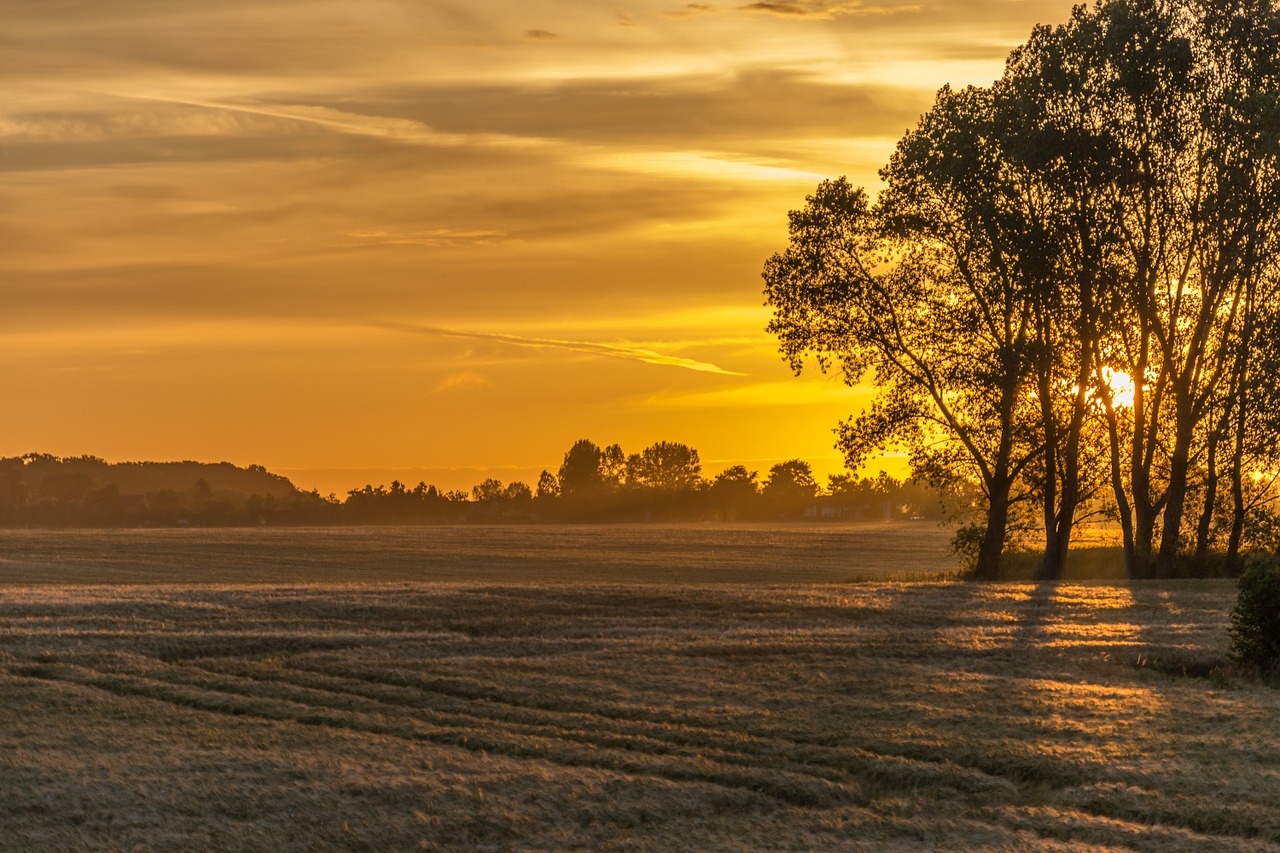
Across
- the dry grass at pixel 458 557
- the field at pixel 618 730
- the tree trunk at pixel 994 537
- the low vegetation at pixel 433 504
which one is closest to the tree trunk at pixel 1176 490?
the tree trunk at pixel 994 537

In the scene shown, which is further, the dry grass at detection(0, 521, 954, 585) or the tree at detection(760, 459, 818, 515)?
the tree at detection(760, 459, 818, 515)

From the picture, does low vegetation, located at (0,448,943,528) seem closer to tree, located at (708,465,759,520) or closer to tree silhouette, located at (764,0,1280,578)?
tree, located at (708,465,759,520)

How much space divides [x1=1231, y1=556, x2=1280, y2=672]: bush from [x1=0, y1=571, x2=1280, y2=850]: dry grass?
1.04m

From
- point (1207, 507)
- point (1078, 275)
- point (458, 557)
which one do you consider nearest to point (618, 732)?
point (1078, 275)

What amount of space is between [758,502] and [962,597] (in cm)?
13755

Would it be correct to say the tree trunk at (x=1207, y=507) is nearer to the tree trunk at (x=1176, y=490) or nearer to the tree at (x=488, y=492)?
the tree trunk at (x=1176, y=490)

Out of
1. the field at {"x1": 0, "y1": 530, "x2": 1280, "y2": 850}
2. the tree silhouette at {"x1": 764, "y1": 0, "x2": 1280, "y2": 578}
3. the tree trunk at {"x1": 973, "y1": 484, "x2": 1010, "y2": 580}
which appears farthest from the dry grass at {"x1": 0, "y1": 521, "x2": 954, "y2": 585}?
the field at {"x1": 0, "y1": 530, "x2": 1280, "y2": 850}

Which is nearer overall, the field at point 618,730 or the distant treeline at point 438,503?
the field at point 618,730

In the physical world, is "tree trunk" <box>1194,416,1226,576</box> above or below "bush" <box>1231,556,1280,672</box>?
above

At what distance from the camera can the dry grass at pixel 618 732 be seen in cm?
1425

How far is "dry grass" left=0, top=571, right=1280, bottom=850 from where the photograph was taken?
1425cm

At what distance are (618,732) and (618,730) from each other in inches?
4.9

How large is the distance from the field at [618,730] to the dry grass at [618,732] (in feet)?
0.21

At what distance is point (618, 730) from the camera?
18547 mm
